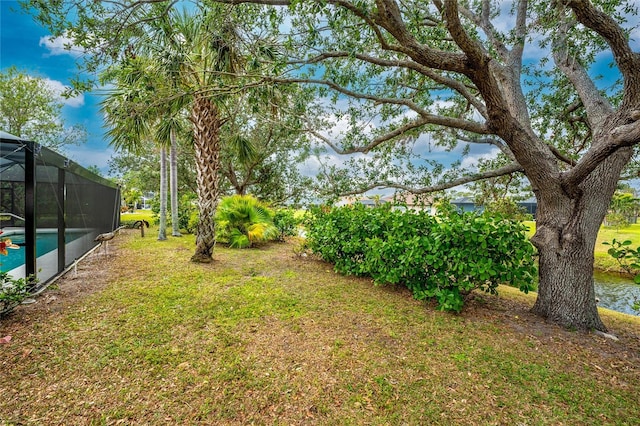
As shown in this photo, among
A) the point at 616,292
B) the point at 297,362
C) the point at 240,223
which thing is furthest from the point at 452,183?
the point at 616,292

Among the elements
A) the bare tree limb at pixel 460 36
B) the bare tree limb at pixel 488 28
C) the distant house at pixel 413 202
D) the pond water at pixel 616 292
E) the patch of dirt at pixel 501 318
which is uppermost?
the bare tree limb at pixel 488 28

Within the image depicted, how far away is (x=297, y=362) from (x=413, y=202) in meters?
3.49

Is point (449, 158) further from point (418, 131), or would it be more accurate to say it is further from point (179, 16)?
point (179, 16)

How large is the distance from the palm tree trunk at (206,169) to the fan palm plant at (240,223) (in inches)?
85.2

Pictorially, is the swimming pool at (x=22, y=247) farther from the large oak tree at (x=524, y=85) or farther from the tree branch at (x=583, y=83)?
the tree branch at (x=583, y=83)

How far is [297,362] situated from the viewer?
281 centimetres

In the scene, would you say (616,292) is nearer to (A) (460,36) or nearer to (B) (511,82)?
(B) (511,82)

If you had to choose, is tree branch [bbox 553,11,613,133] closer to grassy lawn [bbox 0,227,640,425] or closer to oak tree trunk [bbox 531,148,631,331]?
oak tree trunk [bbox 531,148,631,331]

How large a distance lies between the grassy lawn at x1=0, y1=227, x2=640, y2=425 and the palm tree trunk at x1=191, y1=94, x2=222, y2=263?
1869mm

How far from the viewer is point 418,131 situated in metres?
5.83

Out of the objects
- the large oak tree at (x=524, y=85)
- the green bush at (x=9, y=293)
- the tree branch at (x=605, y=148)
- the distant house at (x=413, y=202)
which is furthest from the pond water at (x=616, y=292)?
the green bush at (x=9, y=293)

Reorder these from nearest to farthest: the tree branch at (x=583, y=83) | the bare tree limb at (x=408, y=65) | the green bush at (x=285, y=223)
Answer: the bare tree limb at (x=408, y=65)
the tree branch at (x=583, y=83)
the green bush at (x=285, y=223)

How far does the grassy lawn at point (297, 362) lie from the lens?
2205 mm

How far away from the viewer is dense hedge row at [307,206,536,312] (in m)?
3.79
